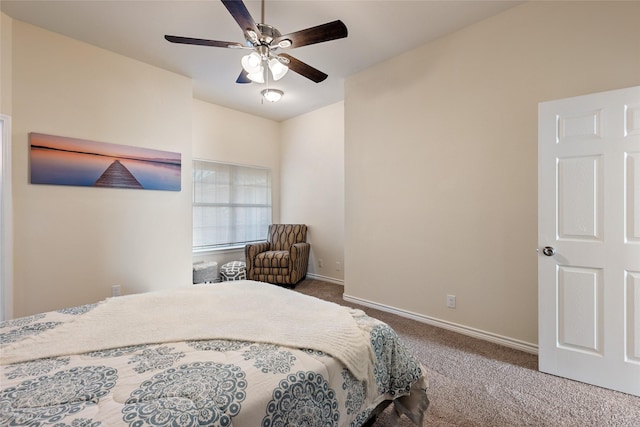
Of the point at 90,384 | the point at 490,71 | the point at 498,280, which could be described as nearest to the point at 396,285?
the point at 498,280

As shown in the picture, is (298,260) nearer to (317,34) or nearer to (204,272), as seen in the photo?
(204,272)

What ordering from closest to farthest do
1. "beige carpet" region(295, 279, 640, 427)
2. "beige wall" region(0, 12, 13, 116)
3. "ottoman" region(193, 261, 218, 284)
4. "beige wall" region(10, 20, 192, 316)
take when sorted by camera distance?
1. "beige carpet" region(295, 279, 640, 427)
2. "beige wall" region(0, 12, 13, 116)
3. "beige wall" region(10, 20, 192, 316)
4. "ottoman" region(193, 261, 218, 284)

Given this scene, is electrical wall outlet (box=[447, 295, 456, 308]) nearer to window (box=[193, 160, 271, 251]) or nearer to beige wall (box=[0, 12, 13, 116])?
window (box=[193, 160, 271, 251])

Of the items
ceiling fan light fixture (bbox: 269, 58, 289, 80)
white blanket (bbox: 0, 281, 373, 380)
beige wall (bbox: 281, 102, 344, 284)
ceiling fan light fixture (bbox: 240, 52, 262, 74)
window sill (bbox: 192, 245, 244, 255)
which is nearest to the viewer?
white blanket (bbox: 0, 281, 373, 380)

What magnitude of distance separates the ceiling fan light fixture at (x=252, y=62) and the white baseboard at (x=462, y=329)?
9.00 ft

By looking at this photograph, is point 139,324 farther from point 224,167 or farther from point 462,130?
point 224,167

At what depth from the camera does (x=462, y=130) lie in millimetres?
2727

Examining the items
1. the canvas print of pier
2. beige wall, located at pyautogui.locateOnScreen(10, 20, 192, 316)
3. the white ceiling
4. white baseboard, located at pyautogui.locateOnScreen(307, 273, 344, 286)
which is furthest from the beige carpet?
the canvas print of pier

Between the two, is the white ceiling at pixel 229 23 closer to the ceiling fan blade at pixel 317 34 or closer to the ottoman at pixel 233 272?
the ceiling fan blade at pixel 317 34

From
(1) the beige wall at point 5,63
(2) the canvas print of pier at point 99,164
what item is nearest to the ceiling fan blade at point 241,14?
(2) the canvas print of pier at point 99,164

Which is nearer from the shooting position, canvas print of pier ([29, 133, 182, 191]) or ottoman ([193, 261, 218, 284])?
canvas print of pier ([29, 133, 182, 191])

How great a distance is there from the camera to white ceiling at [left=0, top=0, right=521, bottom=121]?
7.78 ft

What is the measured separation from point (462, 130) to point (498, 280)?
1.41 metres

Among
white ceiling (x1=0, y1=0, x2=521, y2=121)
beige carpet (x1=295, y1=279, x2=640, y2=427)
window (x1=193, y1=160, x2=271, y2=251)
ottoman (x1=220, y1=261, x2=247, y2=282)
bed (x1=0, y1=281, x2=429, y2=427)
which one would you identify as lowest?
beige carpet (x1=295, y1=279, x2=640, y2=427)
